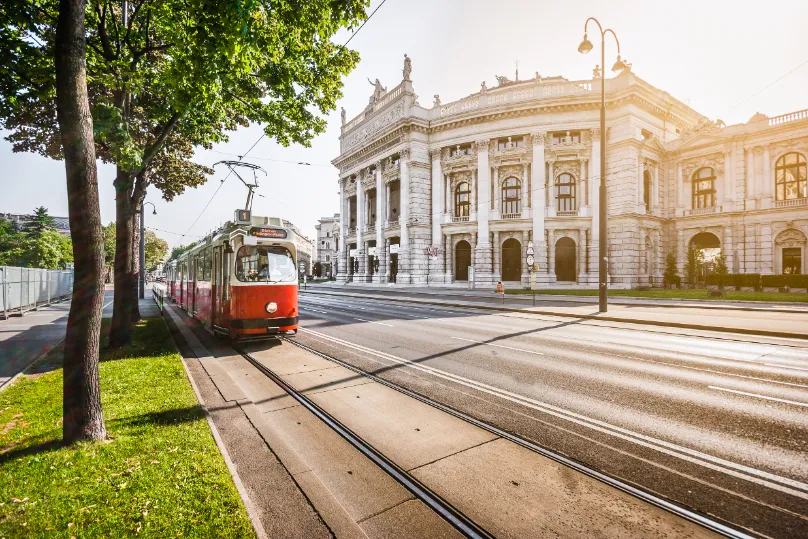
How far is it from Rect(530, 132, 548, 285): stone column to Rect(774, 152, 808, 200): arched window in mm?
17820

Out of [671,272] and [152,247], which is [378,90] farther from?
[152,247]

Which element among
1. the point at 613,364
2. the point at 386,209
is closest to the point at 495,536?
the point at 613,364

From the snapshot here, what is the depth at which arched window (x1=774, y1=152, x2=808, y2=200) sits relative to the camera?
2905 centimetres

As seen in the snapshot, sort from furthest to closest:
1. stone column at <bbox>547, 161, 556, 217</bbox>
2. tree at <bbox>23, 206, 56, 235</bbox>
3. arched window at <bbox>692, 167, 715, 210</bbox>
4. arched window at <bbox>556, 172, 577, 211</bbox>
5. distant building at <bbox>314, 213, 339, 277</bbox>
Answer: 1. distant building at <bbox>314, 213, 339, 277</bbox>
2. tree at <bbox>23, 206, 56, 235</bbox>
3. arched window at <bbox>556, 172, 577, 211</bbox>
4. stone column at <bbox>547, 161, 556, 217</bbox>
5. arched window at <bbox>692, 167, 715, 210</bbox>

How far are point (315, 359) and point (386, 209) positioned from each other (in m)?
38.0

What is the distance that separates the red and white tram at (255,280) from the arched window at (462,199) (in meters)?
31.2

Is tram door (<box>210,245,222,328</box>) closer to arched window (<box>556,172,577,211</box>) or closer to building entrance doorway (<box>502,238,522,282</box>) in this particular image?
building entrance doorway (<box>502,238,522,282</box>)

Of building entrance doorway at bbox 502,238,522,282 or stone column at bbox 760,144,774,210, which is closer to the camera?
stone column at bbox 760,144,774,210

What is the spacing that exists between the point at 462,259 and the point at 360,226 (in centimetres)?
1552

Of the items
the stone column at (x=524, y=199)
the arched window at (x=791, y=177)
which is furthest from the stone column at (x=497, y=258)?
the arched window at (x=791, y=177)

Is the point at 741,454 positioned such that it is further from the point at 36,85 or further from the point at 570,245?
the point at 570,245

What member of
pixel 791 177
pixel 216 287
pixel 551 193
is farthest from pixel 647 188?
pixel 216 287

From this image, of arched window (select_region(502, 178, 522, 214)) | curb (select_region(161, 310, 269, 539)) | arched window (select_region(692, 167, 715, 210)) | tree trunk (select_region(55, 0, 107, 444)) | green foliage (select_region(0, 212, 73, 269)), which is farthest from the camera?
green foliage (select_region(0, 212, 73, 269))

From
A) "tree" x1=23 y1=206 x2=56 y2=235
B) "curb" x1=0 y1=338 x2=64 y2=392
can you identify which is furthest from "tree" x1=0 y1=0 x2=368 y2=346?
"tree" x1=23 y1=206 x2=56 y2=235
